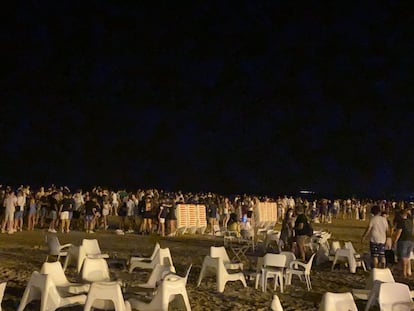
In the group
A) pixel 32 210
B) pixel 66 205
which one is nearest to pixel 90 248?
pixel 66 205

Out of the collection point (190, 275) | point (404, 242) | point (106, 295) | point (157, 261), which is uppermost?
point (404, 242)

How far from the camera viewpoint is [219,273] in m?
10.7

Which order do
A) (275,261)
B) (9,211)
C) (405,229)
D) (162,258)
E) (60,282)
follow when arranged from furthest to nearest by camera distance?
(9,211) < (405,229) < (162,258) < (275,261) < (60,282)

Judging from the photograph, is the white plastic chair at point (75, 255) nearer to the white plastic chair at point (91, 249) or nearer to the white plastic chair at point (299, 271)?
the white plastic chair at point (91, 249)

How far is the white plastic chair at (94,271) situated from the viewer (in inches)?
365

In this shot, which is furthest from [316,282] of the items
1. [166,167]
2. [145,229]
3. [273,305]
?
[166,167]

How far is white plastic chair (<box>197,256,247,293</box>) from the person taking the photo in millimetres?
10719

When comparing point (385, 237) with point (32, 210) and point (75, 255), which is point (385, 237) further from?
point (32, 210)

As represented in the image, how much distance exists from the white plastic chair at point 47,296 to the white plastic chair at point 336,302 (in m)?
3.20

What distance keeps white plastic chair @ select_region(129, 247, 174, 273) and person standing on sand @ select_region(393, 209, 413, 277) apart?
4.94 metres

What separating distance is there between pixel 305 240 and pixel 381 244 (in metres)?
2.38

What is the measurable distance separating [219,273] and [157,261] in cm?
126

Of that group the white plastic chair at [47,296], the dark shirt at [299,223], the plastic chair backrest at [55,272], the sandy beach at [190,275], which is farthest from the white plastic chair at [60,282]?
the dark shirt at [299,223]

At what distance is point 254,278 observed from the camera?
11648 millimetres
